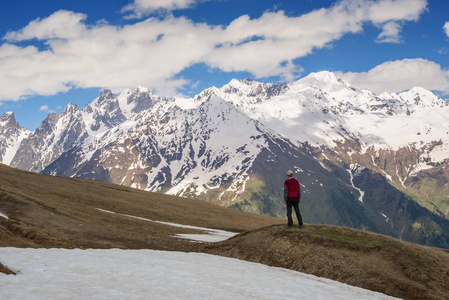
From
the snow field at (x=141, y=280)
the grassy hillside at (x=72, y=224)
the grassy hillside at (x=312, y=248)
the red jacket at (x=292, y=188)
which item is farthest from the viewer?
the red jacket at (x=292, y=188)

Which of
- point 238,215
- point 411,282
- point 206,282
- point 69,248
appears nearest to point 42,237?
point 69,248

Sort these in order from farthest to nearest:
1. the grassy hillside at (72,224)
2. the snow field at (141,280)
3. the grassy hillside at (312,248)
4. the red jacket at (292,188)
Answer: the red jacket at (292,188)
the grassy hillside at (72,224)
the grassy hillside at (312,248)
the snow field at (141,280)

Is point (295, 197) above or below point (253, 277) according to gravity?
above

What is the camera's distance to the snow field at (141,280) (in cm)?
1432

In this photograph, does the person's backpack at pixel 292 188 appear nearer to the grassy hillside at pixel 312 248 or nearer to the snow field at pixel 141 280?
the grassy hillside at pixel 312 248

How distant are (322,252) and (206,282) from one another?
1310cm

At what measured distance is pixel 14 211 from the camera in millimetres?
42031

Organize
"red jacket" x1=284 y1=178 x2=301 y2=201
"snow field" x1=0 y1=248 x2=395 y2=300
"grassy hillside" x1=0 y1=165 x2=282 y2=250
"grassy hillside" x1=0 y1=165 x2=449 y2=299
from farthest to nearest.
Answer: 1. "red jacket" x1=284 y1=178 x2=301 y2=201
2. "grassy hillside" x1=0 y1=165 x2=282 y2=250
3. "grassy hillside" x1=0 y1=165 x2=449 y2=299
4. "snow field" x1=0 y1=248 x2=395 y2=300

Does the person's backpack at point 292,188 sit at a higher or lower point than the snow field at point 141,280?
higher

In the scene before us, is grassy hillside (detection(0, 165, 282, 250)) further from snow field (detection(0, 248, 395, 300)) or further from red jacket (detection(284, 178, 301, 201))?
red jacket (detection(284, 178, 301, 201))

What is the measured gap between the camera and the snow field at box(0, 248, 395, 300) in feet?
47.0

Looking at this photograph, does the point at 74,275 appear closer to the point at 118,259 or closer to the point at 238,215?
the point at 118,259

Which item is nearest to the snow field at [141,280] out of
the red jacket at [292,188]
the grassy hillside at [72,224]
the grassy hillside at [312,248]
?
the grassy hillside at [312,248]

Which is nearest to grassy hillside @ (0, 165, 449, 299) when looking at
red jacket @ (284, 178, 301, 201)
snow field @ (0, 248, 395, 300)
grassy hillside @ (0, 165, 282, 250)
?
grassy hillside @ (0, 165, 282, 250)
